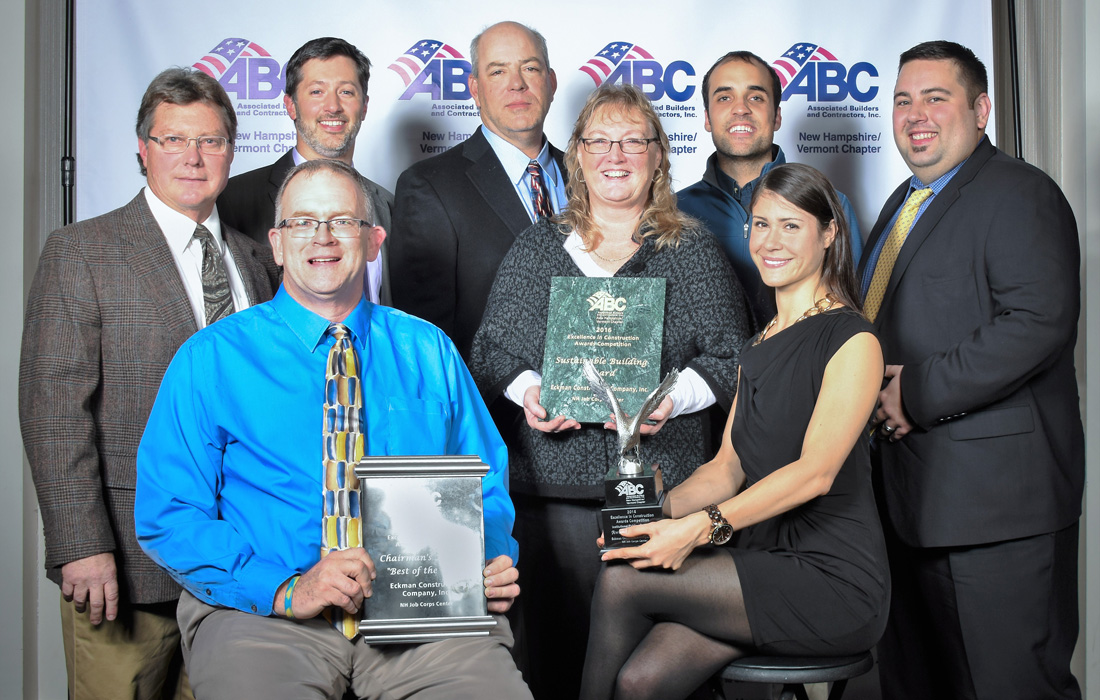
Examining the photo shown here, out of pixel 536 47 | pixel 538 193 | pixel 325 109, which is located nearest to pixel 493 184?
pixel 538 193

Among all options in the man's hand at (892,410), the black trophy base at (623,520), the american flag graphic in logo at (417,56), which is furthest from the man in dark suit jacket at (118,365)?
the man's hand at (892,410)

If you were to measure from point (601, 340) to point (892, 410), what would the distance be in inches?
38.1

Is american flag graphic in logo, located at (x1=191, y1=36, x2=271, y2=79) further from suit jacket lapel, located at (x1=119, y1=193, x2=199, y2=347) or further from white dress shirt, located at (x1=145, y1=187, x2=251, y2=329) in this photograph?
suit jacket lapel, located at (x1=119, y1=193, x2=199, y2=347)

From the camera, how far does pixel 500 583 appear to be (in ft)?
7.33

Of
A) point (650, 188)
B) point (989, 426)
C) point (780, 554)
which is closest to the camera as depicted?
point (780, 554)

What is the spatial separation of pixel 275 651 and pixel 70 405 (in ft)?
3.75

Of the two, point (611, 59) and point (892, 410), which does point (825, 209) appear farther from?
point (611, 59)

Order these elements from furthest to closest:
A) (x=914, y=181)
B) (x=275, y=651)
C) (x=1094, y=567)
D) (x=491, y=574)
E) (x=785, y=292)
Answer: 1. (x=1094, y=567)
2. (x=914, y=181)
3. (x=785, y=292)
4. (x=491, y=574)
5. (x=275, y=651)

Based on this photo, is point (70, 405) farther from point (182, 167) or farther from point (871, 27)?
point (871, 27)

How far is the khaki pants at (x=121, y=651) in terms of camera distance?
9.16ft

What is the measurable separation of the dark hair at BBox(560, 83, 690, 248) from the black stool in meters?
1.34

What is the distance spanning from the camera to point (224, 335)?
2.41 meters

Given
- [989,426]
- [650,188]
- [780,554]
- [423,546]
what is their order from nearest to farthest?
1. [423,546]
2. [780,554]
3. [989,426]
4. [650,188]

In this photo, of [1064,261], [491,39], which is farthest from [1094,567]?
[491,39]
